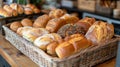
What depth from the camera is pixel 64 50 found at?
30.3 inches

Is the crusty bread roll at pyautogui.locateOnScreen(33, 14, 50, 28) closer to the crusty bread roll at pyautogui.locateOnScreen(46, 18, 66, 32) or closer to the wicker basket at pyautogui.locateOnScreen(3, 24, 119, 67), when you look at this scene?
the crusty bread roll at pyautogui.locateOnScreen(46, 18, 66, 32)

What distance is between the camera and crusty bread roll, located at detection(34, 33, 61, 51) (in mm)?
849

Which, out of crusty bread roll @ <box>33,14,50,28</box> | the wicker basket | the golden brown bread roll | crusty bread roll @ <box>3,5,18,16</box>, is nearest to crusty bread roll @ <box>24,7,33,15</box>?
crusty bread roll @ <box>3,5,18,16</box>

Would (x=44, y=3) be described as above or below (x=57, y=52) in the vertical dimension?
below

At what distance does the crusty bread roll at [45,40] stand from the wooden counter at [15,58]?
106mm

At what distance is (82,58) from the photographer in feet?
2.54

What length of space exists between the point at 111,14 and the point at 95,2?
1.00 ft

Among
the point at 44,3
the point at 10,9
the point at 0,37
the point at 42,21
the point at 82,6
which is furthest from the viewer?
the point at 44,3

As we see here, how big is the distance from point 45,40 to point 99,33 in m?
0.27

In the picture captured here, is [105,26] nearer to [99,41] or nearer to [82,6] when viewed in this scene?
[99,41]

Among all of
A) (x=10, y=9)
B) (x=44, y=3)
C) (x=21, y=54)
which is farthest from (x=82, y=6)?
(x=21, y=54)

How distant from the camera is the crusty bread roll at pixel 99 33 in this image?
87cm

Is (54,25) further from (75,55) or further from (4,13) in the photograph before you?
(4,13)

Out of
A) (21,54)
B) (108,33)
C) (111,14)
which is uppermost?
(108,33)
